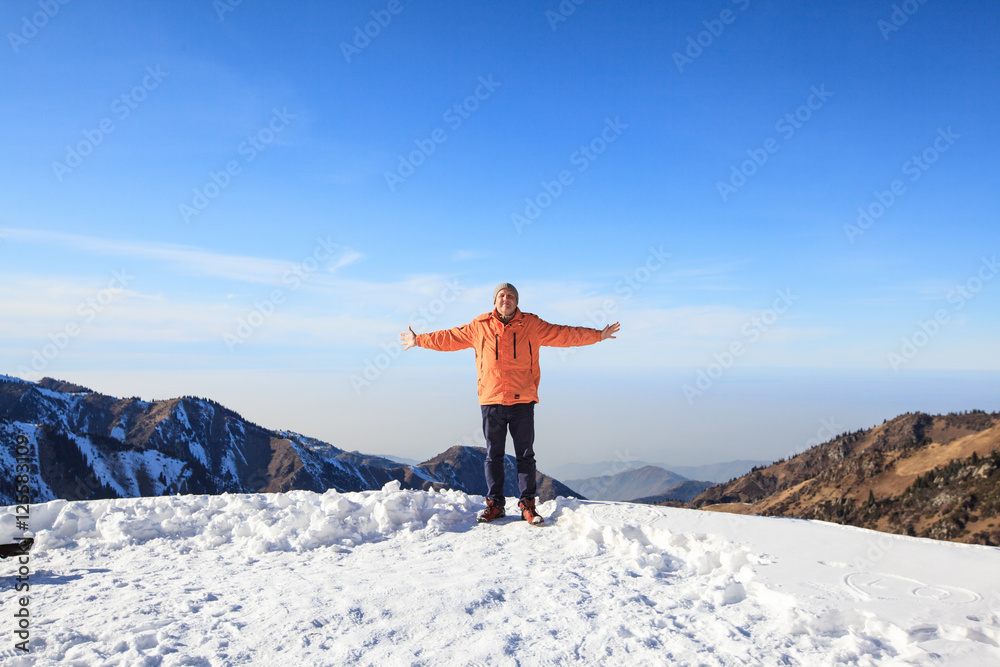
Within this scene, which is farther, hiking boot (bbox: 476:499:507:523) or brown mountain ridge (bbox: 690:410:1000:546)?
brown mountain ridge (bbox: 690:410:1000:546)

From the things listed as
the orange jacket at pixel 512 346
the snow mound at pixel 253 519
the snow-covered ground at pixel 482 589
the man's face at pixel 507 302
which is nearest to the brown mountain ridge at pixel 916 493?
the snow-covered ground at pixel 482 589

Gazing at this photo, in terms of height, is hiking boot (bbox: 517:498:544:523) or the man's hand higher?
the man's hand

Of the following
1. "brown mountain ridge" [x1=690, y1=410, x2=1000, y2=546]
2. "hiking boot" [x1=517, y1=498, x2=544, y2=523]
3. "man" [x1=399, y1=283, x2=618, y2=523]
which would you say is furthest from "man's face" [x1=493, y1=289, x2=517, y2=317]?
"brown mountain ridge" [x1=690, y1=410, x2=1000, y2=546]

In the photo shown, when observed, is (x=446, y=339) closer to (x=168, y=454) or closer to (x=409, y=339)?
(x=409, y=339)

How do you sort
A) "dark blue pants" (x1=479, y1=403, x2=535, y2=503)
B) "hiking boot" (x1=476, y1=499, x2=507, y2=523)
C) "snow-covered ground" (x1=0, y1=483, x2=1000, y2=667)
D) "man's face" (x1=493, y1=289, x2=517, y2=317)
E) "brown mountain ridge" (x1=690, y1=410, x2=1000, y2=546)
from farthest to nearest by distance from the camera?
"brown mountain ridge" (x1=690, y1=410, x2=1000, y2=546) → "hiking boot" (x1=476, y1=499, x2=507, y2=523) → "dark blue pants" (x1=479, y1=403, x2=535, y2=503) → "man's face" (x1=493, y1=289, x2=517, y2=317) → "snow-covered ground" (x1=0, y1=483, x2=1000, y2=667)

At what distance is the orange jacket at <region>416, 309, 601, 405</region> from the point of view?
7219 millimetres

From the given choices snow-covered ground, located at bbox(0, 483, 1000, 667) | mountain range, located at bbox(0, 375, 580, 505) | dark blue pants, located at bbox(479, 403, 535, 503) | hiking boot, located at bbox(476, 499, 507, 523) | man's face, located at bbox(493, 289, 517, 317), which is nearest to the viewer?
snow-covered ground, located at bbox(0, 483, 1000, 667)

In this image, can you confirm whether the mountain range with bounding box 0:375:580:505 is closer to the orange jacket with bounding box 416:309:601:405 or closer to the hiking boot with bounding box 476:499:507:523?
the hiking boot with bounding box 476:499:507:523

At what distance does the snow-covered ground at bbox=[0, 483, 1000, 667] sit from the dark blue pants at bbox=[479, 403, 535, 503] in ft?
1.66

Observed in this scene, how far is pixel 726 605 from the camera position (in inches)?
188

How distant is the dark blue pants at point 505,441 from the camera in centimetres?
729

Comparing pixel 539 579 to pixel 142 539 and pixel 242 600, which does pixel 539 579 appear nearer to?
pixel 242 600

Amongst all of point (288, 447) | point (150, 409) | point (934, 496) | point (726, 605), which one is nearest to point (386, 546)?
point (726, 605)

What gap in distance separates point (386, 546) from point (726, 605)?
141 inches
